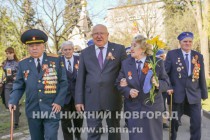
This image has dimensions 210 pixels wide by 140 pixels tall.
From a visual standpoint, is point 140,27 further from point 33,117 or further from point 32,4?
point 33,117

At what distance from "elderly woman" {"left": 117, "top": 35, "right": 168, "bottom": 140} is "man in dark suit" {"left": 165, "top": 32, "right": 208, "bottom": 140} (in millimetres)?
1070

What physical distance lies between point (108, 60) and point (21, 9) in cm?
1390

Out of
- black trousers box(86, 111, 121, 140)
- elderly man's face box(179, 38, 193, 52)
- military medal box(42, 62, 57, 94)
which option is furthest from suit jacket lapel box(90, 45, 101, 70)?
elderly man's face box(179, 38, 193, 52)

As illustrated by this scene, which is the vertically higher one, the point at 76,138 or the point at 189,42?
the point at 189,42

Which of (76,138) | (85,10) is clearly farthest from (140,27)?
(76,138)

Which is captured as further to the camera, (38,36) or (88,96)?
(88,96)

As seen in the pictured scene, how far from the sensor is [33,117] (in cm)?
448

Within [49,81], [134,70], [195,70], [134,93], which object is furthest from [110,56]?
[195,70]

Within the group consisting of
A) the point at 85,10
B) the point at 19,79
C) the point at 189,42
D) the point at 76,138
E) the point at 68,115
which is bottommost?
the point at 76,138

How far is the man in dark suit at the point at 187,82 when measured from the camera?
5.43 meters

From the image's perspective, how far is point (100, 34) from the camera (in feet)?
15.6

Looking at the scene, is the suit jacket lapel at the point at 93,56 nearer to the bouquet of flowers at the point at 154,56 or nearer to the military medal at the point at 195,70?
the bouquet of flowers at the point at 154,56

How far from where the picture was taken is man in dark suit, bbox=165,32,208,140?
543 cm

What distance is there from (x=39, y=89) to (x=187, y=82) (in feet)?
8.31
